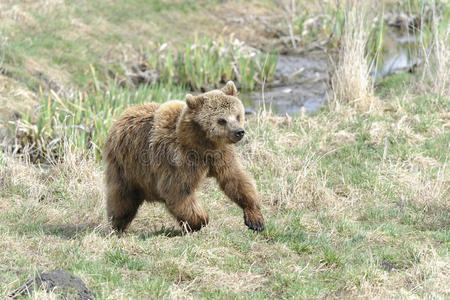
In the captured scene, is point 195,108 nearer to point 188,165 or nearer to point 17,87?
point 188,165

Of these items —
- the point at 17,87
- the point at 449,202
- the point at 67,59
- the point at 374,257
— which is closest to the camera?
the point at 374,257

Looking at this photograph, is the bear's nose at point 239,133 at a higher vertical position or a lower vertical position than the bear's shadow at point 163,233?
higher

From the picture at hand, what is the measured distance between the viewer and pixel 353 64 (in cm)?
1037

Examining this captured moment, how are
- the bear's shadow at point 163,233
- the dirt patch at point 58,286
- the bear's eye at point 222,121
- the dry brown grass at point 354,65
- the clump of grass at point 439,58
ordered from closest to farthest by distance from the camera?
the dirt patch at point 58,286 → the bear's eye at point 222,121 → the bear's shadow at point 163,233 → the dry brown grass at point 354,65 → the clump of grass at point 439,58

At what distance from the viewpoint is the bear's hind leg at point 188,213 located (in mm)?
6137

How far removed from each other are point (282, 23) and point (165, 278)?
1263 centimetres

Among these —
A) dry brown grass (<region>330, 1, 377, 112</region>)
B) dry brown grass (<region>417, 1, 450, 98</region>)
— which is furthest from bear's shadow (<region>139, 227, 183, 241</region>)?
dry brown grass (<region>417, 1, 450, 98</region>)

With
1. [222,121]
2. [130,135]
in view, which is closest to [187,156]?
[222,121]

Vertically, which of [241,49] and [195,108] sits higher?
[195,108]

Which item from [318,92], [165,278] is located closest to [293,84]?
[318,92]

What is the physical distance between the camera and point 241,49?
13.8 metres

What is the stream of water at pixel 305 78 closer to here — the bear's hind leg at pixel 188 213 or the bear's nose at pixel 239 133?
the bear's hind leg at pixel 188 213

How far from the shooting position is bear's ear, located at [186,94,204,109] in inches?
238

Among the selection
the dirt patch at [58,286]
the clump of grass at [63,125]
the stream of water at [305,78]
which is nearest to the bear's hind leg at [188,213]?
the dirt patch at [58,286]
